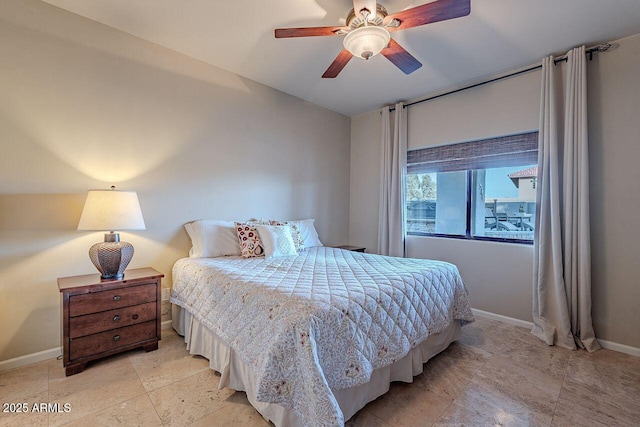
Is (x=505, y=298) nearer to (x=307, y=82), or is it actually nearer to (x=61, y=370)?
(x=307, y=82)

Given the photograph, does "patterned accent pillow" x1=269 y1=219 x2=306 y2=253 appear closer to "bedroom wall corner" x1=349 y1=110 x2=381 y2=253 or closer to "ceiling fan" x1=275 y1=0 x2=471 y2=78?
"bedroom wall corner" x1=349 y1=110 x2=381 y2=253

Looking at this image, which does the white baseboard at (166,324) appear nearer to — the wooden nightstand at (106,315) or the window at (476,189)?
the wooden nightstand at (106,315)

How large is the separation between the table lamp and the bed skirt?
69 cm

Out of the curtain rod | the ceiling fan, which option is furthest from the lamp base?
the curtain rod

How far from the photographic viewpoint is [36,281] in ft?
7.01

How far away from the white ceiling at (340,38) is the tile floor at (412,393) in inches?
105

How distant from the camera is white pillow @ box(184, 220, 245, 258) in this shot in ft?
8.91

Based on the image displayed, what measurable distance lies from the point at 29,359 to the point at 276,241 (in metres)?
2.01

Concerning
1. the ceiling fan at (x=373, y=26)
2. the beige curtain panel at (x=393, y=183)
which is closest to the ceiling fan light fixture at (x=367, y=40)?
the ceiling fan at (x=373, y=26)

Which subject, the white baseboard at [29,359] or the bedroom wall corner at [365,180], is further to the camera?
the bedroom wall corner at [365,180]

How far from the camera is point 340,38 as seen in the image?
2467 mm

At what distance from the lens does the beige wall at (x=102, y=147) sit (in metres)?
2.06

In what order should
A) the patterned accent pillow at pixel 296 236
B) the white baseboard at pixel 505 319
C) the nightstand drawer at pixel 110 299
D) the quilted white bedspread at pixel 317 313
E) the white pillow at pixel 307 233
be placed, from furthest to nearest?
the white pillow at pixel 307 233, the patterned accent pillow at pixel 296 236, the white baseboard at pixel 505 319, the nightstand drawer at pixel 110 299, the quilted white bedspread at pixel 317 313

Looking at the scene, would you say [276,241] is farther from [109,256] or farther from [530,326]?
[530,326]
